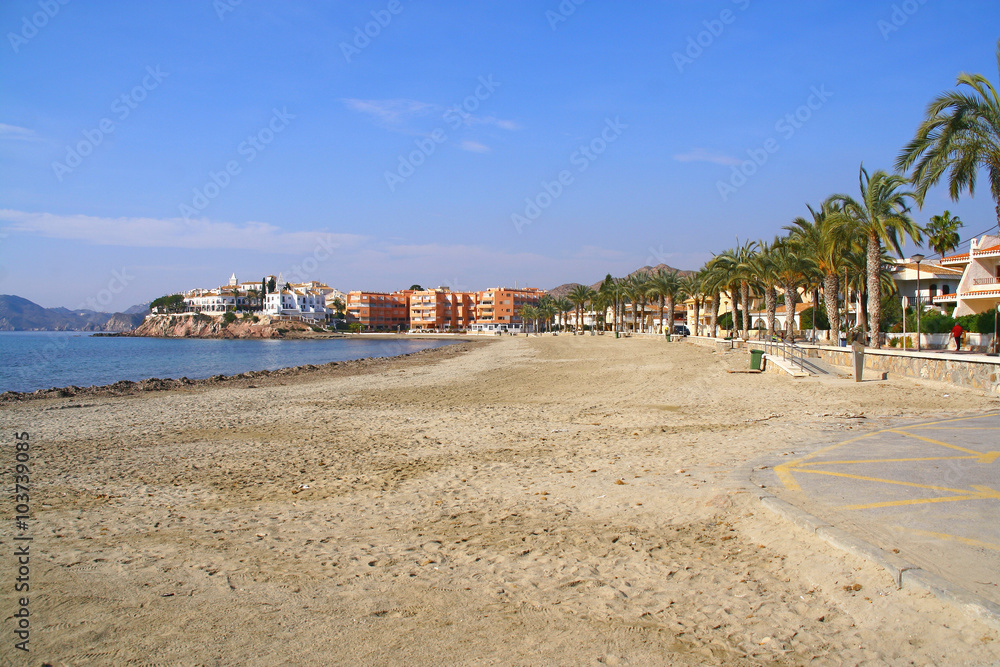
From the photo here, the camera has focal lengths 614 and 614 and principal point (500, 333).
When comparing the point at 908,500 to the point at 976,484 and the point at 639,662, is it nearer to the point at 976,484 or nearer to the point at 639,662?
the point at 976,484

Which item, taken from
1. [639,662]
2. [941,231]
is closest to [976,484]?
[639,662]

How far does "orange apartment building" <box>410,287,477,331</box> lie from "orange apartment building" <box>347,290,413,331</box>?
596 centimetres

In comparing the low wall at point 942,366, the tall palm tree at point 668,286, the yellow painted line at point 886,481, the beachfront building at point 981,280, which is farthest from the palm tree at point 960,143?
the tall palm tree at point 668,286

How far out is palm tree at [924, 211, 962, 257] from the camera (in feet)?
164

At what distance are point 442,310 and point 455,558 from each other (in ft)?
550

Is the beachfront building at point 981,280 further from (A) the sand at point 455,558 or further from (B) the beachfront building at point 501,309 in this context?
(B) the beachfront building at point 501,309

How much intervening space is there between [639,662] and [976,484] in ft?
17.5

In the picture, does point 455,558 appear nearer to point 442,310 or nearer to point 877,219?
point 877,219

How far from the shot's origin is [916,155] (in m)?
17.0

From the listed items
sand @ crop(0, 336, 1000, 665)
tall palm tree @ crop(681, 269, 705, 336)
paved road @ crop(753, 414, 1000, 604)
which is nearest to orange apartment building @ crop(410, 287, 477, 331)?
tall palm tree @ crop(681, 269, 705, 336)

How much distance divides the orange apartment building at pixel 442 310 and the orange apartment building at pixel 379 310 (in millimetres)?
5959

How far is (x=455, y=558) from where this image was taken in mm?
5418

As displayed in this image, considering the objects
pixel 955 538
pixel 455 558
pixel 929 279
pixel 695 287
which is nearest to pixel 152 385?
pixel 455 558

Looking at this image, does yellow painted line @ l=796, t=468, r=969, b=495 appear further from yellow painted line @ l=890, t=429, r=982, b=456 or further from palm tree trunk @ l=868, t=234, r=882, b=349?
palm tree trunk @ l=868, t=234, r=882, b=349
